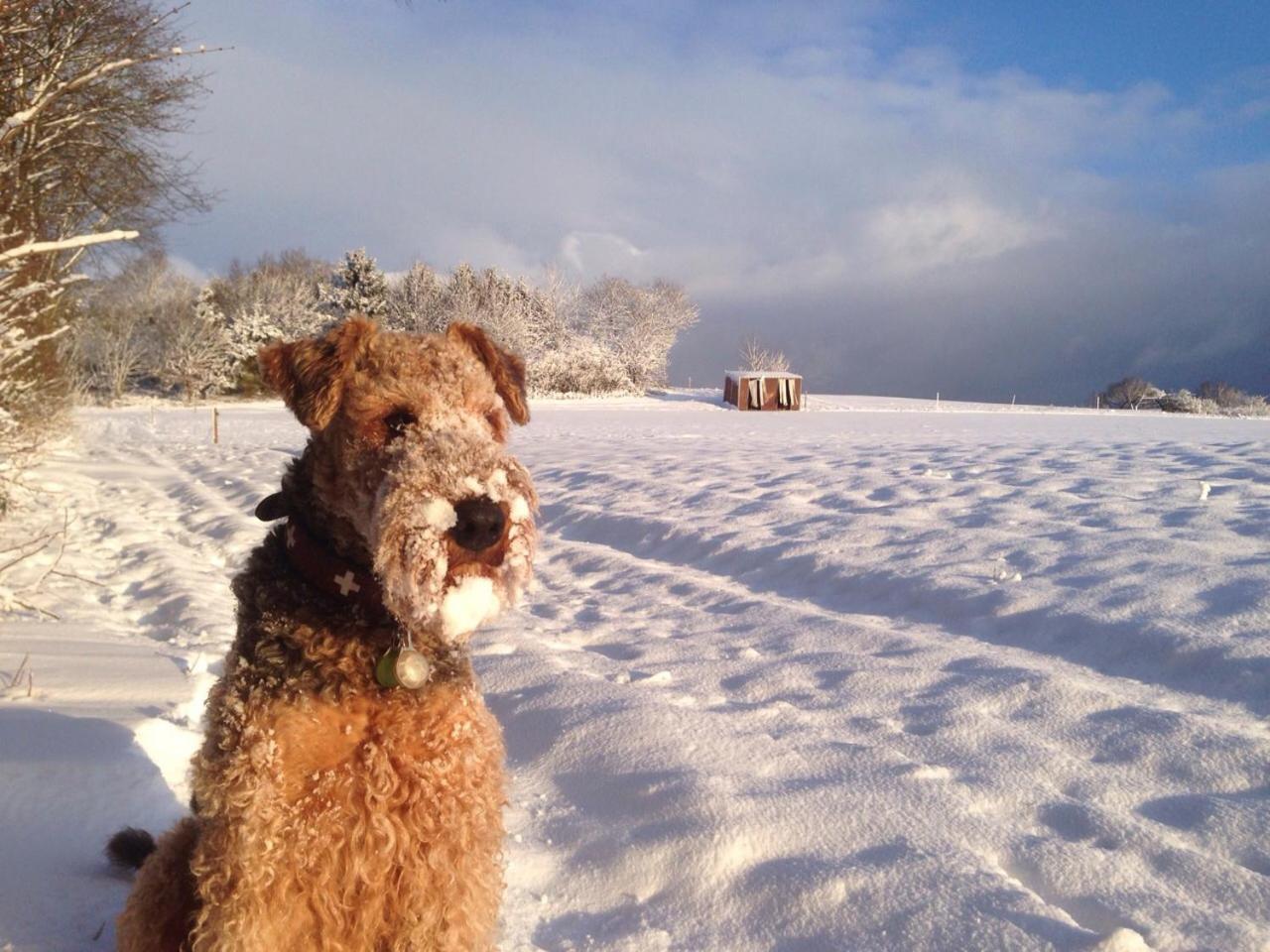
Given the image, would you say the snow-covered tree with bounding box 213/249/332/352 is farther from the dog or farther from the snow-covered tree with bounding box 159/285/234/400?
the dog

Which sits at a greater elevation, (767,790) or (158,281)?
(158,281)

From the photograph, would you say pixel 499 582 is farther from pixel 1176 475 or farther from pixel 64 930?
pixel 1176 475

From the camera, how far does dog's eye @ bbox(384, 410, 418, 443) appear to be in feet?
7.13

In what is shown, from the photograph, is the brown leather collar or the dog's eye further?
the dog's eye

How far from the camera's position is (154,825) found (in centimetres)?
300

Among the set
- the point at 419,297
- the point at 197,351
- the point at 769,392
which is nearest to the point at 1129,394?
the point at 769,392

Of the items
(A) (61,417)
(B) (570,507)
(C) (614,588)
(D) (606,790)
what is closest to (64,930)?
(D) (606,790)

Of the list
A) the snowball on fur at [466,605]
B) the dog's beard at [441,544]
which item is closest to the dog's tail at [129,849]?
the dog's beard at [441,544]

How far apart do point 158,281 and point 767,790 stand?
55.9 metres

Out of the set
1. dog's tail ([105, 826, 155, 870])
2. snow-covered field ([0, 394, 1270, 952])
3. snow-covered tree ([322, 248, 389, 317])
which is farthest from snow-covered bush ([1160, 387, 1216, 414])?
dog's tail ([105, 826, 155, 870])

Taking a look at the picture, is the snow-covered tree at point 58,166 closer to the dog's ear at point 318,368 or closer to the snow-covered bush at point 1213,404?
the dog's ear at point 318,368

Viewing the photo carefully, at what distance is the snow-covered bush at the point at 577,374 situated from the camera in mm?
51062

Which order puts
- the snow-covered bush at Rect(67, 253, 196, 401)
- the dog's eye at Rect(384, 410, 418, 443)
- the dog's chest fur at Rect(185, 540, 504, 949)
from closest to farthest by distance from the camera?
1. the dog's chest fur at Rect(185, 540, 504, 949)
2. the dog's eye at Rect(384, 410, 418, 443)
3. the snow-covered bush at Rect(67, 253, 196, 401)

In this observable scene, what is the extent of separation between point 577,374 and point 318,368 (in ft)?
165
